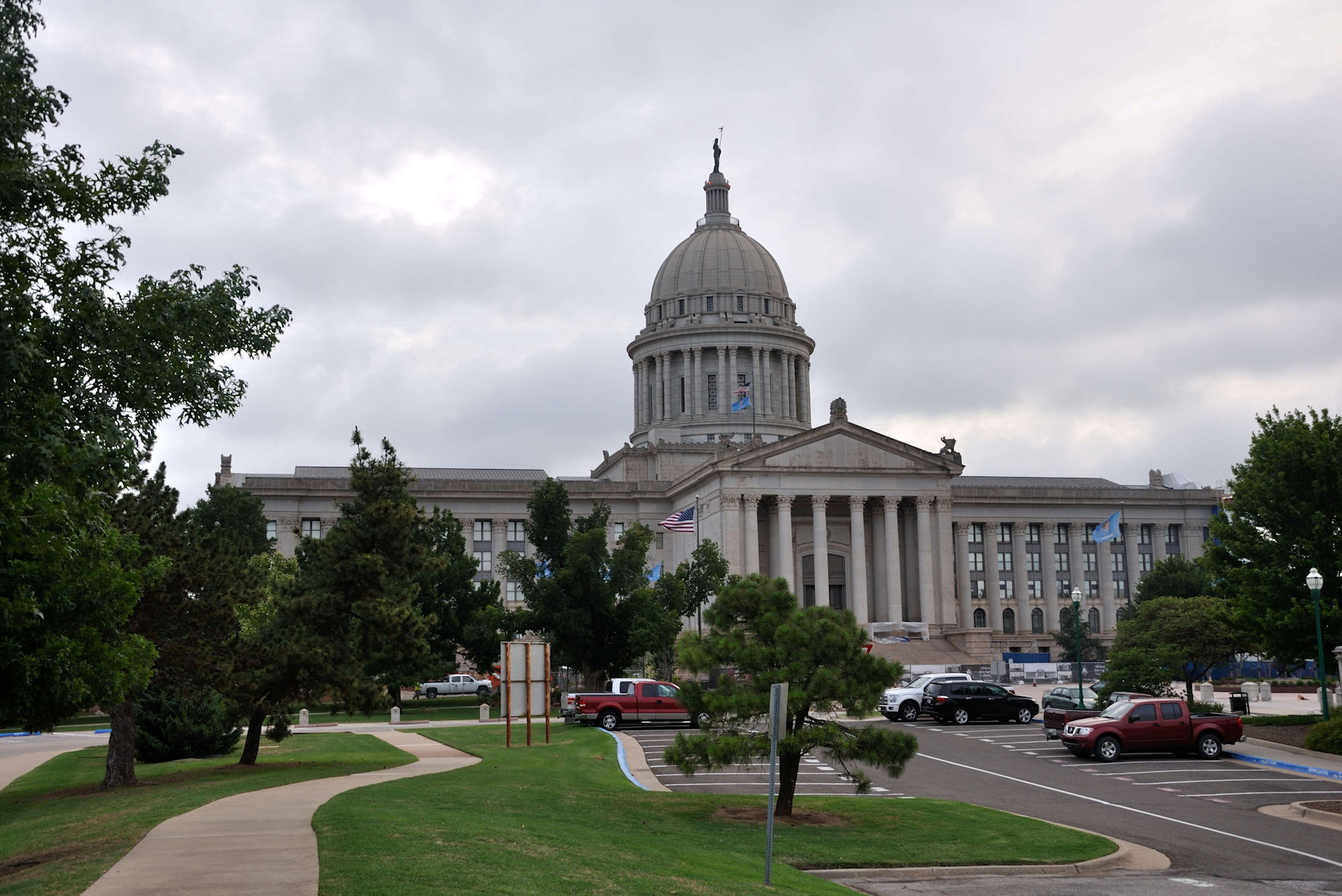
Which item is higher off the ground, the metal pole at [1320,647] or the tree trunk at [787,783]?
the metal pole at [1320,647]

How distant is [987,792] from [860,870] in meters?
10.4

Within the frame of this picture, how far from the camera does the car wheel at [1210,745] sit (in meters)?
36.2

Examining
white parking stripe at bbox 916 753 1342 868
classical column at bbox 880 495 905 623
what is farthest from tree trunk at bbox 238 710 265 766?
classical column at bbox 880 495 905 623

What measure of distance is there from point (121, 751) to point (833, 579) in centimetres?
7466

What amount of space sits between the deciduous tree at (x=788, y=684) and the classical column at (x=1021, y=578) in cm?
9232

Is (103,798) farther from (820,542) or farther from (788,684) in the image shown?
(820,542)

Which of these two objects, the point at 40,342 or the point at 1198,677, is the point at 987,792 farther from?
the point at 1198,677

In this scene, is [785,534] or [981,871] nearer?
[981,871]

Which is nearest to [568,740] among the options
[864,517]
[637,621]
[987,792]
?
[987,792]

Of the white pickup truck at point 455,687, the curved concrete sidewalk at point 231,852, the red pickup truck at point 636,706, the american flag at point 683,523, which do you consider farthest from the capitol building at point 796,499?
the curved concrete sidewalk at point 231,852

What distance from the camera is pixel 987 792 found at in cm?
2936

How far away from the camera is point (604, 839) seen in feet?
65.3

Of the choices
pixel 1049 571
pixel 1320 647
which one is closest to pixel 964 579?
pixel 1049 571

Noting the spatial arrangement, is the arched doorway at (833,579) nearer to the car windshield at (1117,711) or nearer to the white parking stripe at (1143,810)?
the car windshield at (1117,711)
